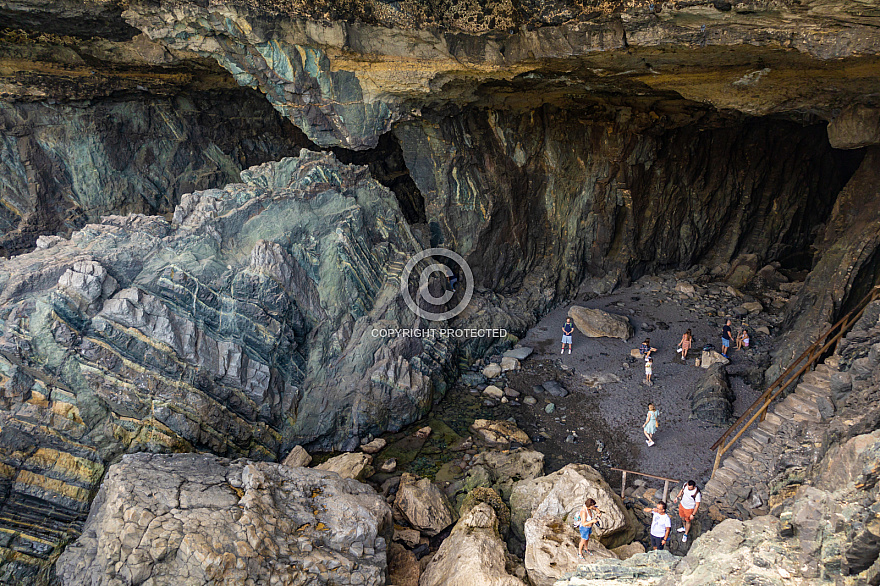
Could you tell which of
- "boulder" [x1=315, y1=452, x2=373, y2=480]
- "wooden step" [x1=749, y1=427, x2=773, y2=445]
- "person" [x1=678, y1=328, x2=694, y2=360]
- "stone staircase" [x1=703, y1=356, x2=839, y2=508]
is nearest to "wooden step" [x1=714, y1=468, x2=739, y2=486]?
"stone staircase" [x1=703, y1=356, x2=839, y2=508]

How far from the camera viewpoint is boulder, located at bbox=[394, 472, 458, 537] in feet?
32.5

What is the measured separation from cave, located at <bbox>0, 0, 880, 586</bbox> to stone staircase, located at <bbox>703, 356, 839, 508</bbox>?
0.18 ft

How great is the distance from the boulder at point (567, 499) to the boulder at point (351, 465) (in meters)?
2.79

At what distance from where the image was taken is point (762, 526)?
21.0 feet

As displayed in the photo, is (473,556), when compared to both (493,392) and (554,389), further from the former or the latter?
(554,389)

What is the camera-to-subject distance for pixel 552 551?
831 cm

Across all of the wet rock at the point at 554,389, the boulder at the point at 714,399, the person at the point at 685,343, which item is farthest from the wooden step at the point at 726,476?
the person at the point at 685,343

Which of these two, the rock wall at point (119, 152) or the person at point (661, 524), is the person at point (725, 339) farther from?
the rock wall at point (119, 152)

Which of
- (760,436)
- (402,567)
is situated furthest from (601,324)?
(402,567)

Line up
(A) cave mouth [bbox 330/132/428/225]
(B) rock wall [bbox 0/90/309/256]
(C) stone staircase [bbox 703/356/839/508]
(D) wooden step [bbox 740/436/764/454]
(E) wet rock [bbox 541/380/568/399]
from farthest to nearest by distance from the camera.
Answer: (A) cave mouth [bbox 330/132/428/225]
(B) rock wall [bbox 0/90/309/256]
(E) wet rock [bbox 541/380/568/399]
(D) wooden step [bbox 740/436/764/454]
(C) stone staircase [bbox 703/356/839/508]

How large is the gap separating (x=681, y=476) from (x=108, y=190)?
17.0m

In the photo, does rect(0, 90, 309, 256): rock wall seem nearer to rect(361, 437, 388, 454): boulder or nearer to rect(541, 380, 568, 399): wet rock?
rect(361, 437, 388, 454): boulder

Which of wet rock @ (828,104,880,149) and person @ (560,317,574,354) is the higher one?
wet rock @ (828,104,880,149)

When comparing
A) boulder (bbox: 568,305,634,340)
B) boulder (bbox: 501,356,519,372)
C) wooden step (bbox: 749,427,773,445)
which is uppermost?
wooden step (bbox: 749,427,773,445)
